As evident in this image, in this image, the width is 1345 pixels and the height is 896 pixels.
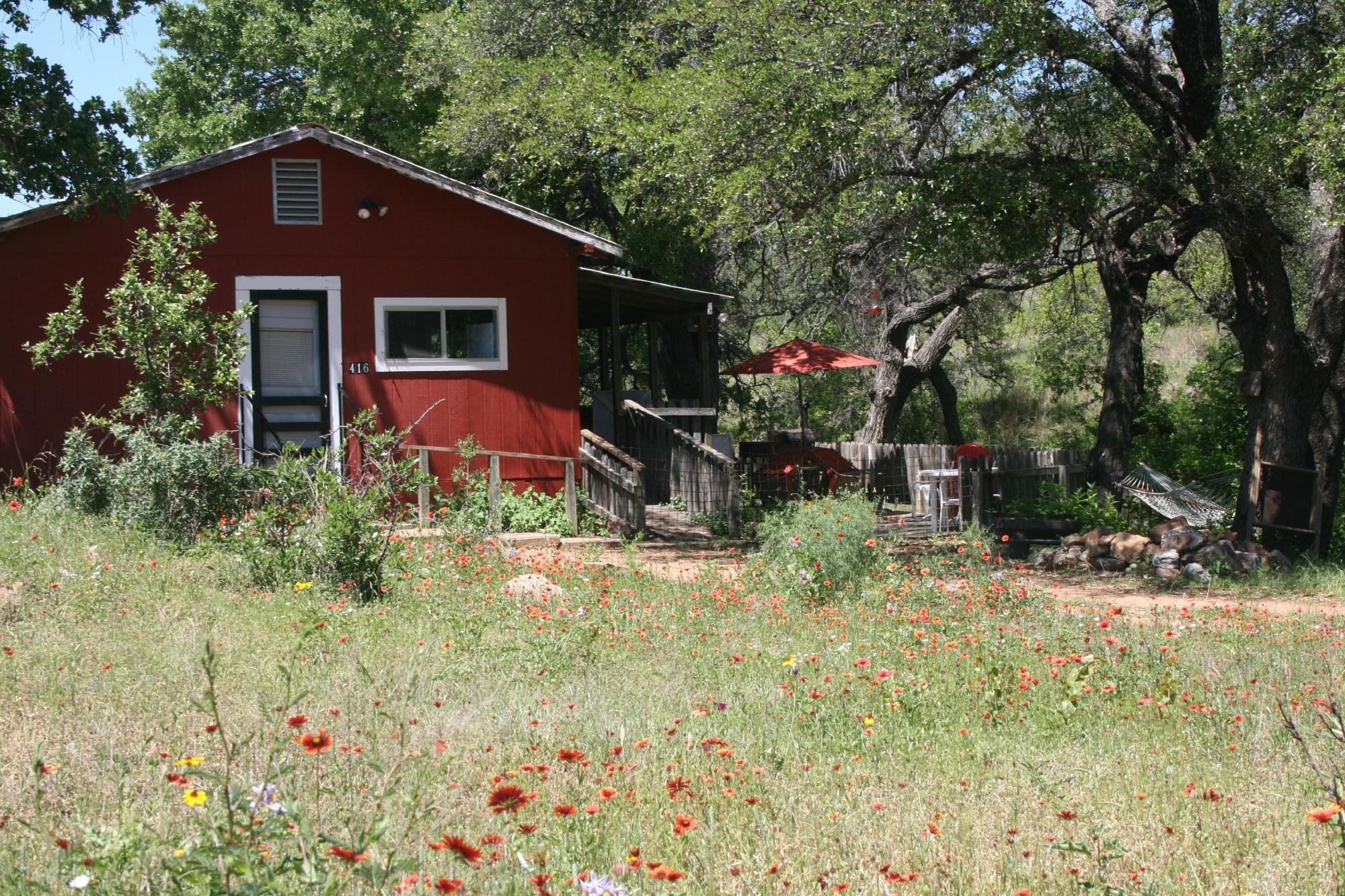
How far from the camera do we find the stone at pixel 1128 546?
1358 centimetres

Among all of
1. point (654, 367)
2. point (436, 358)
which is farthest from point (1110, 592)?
point (654, 367)

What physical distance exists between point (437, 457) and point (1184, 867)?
12.2 m

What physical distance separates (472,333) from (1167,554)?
8.45 m

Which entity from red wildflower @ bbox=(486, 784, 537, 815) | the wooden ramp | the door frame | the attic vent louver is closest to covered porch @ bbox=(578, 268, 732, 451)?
the wooden ramp

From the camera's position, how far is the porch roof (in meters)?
17.1

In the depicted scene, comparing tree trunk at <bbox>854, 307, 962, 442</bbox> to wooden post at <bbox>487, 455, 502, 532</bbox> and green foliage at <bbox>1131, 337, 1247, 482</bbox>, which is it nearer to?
green foliage at <bbox>1131, 337, 1247, 482</bbox>

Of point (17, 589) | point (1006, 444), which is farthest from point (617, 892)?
point (1006, 444)

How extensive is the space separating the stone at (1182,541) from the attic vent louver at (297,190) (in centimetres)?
1027

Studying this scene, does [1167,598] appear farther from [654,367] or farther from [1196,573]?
[654,367]

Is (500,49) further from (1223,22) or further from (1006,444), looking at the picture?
(1006,444)

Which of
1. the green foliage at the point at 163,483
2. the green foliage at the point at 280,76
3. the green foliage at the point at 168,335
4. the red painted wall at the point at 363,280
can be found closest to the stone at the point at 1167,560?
the red painted wall at the point at 363,280

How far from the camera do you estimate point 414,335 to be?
15.5 m

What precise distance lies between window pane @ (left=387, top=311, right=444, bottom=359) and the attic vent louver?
4.93 ft

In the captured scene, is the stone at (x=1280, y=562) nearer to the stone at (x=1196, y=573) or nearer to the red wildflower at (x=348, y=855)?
the stone at (x=1196, y=573)
